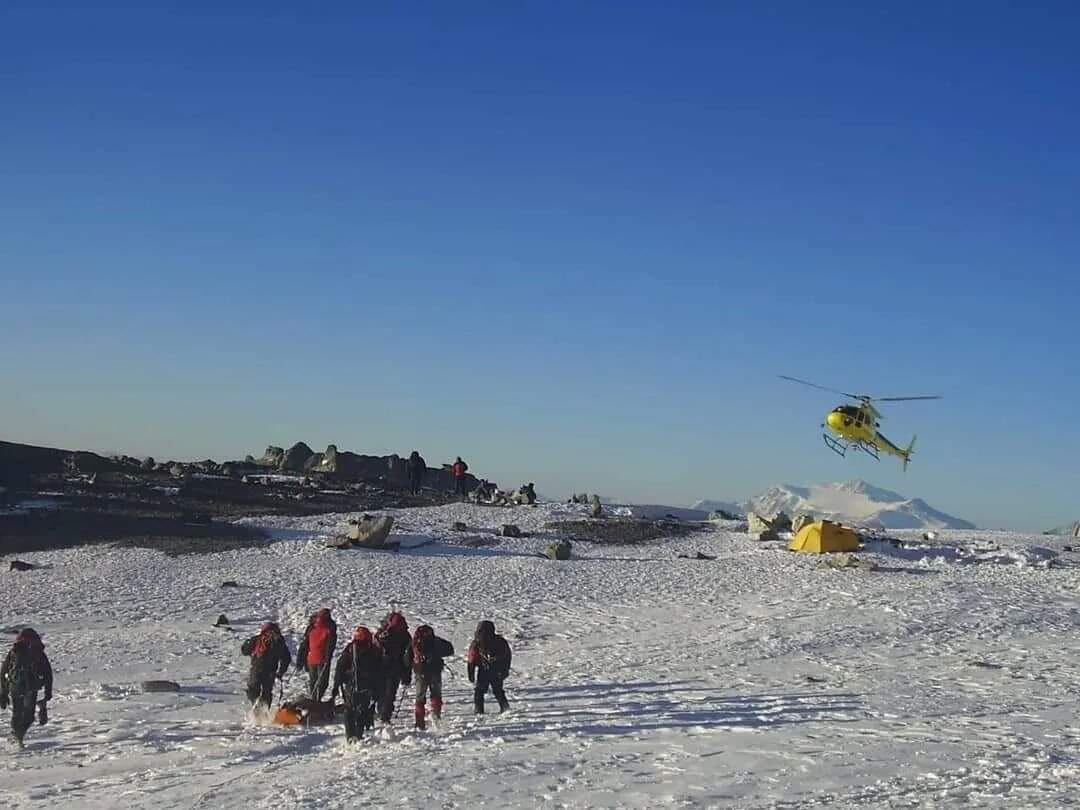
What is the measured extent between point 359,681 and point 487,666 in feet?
7.35

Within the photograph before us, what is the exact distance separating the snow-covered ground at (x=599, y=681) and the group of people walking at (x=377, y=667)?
1.44 ft

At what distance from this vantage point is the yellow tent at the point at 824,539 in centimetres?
3641

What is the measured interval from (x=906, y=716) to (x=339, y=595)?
629 inches

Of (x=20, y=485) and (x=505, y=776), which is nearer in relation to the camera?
(x=505, y=776)

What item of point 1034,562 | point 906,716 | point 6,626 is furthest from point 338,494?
point 906,716

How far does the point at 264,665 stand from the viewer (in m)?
16.6

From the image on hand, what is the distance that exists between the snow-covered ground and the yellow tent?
101cm

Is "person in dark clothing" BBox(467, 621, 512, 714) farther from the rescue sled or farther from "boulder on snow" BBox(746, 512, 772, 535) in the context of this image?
"boulder on snow" BBox(746, 512, 772, 535)

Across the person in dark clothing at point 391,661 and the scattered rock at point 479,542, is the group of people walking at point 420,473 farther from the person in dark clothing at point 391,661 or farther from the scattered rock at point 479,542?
the person in dark clothing at point 391,661

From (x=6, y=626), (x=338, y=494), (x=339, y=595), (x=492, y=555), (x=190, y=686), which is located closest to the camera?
(x=190, y=686)

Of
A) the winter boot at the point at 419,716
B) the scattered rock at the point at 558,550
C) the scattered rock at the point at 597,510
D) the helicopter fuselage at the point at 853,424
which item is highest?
the helicopter fuselage at the point at 853,424

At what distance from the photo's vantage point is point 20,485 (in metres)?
42.4

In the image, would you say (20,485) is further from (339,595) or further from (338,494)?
(339,595)

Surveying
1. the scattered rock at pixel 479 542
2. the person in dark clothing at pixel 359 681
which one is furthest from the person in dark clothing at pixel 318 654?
the scattered rock at pixel 479 542
